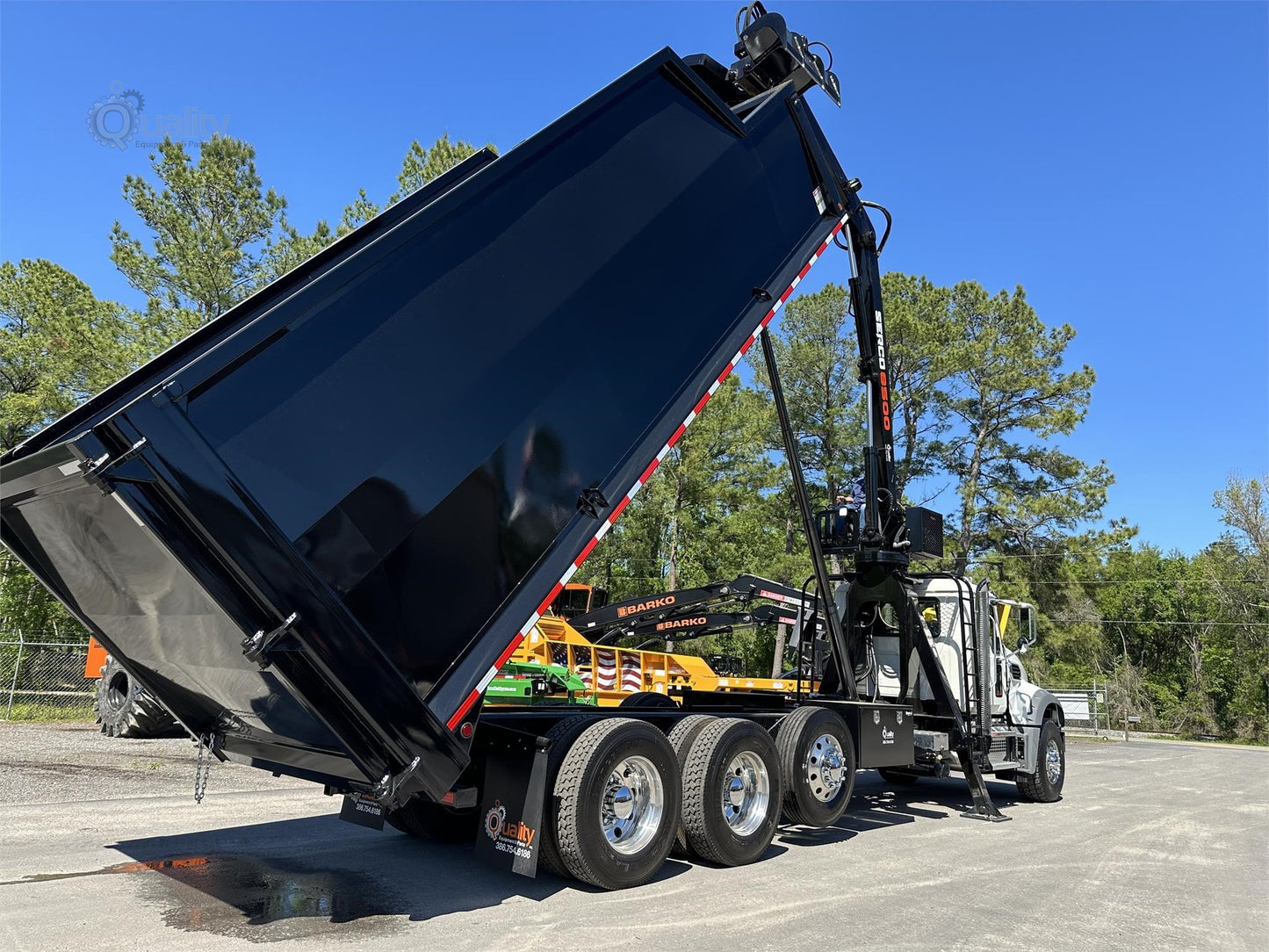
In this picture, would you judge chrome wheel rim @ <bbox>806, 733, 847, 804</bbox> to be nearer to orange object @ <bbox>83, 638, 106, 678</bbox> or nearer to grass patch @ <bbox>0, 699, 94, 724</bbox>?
orange object @ <bbox>83, 638, 106, 678</bbox>

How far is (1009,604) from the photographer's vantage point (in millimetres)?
10695

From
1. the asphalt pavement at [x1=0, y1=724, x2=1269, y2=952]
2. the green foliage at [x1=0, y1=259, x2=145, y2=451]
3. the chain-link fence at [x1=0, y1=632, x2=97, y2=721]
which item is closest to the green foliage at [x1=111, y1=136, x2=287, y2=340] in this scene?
the green foliage at [x1=0, y1=259, x2=145, y2=451]

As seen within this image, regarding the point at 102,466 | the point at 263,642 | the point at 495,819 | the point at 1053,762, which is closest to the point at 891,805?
the point at 1053,762

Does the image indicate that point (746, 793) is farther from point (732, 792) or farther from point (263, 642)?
point (263, 642)

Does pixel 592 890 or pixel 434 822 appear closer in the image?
pixel 592 890

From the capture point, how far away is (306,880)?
5.43 m

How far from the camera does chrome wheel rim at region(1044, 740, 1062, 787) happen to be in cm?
1047

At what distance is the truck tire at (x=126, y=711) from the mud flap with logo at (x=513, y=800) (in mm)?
10780

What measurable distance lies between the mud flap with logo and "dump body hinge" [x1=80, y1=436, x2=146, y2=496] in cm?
272

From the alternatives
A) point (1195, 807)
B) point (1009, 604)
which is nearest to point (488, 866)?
point (1009, 604)

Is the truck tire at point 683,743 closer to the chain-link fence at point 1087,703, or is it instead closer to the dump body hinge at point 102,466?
the dump body hinge at point 102,466

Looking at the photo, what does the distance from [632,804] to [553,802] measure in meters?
0.64

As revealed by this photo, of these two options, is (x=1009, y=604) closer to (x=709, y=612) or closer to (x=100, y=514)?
(x=709, y=612)

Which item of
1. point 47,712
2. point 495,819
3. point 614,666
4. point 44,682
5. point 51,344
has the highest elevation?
point 51,344
